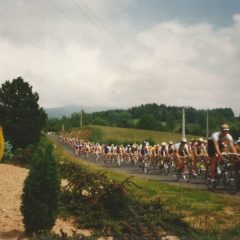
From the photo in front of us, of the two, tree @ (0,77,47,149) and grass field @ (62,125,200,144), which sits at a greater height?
grass field @ (62,125,200,144)

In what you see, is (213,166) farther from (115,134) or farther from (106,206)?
(115,134)

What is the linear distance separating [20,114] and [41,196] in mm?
28216

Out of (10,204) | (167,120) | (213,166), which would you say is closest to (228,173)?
(213,166)

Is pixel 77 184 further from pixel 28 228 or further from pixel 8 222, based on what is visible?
pixel 28 228

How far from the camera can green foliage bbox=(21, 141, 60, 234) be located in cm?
907

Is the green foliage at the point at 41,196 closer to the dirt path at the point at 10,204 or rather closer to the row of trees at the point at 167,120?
the dirt path at the point at 10,204

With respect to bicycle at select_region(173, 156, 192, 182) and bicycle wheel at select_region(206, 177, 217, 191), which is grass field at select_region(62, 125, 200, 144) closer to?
bicycle at select_region(173, 156, 192, 182)

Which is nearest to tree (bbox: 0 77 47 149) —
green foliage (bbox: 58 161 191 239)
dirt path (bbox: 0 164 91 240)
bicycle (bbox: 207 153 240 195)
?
dirt path (bbox: 0 164 91 240)

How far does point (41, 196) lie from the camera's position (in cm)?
912

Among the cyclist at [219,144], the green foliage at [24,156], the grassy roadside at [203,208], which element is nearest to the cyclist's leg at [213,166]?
the cyclist at [219,144]

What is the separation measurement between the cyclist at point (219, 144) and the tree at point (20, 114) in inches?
827

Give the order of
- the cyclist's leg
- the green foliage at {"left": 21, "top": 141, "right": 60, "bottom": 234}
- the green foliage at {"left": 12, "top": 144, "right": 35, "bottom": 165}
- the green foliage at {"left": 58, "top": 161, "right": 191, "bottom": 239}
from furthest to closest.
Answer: the green foliage at {"left": 12, "top": 144, "right": 35, "bottom": 165}, the cyclist's leg, the green foliage at {"left": 58, "top": 161, "right": 191, "bottom": 239}, the green foliage at {"left": 21, "top": 141, "right": 60, "bottom": 234}

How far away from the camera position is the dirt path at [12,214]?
9.64 metres

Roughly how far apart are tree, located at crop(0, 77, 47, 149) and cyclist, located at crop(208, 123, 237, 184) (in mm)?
21016
